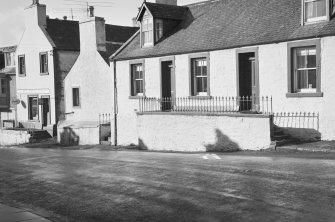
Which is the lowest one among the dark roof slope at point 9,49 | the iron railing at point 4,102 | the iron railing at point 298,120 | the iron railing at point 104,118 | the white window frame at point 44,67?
the iron railing at point 104,118

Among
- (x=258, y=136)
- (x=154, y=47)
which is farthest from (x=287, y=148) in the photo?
(x=154, y=47)

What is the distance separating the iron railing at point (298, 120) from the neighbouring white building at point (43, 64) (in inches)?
830

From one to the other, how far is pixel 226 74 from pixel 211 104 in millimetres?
1779

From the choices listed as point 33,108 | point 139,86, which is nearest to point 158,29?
point 139,86

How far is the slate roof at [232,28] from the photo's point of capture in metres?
20.5

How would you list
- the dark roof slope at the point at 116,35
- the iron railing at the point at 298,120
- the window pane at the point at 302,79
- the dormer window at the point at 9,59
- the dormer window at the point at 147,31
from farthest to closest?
the dormer window at the point at 9,59
the dark roof slope at the point at 116,35
the dormer window at the point at 147,31
the window pane at the point at 302,79
the iron railing at the point at 298,120

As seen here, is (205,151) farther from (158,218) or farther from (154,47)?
(158,218)

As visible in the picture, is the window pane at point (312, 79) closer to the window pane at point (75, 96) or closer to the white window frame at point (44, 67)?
the window pane at point (75, 96)

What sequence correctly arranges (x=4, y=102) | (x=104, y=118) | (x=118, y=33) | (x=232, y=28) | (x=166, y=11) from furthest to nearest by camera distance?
(x=4, y=102) < (x=118, y=33) < (x=104, y=118) < (x=166, y=11) < (x=232, y=28)

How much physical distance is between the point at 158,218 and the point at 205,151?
42.2ft

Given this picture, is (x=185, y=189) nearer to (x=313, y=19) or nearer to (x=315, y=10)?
(x=313, y=19)

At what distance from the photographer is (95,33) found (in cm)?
3241

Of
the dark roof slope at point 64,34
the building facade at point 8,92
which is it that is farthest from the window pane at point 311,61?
the building facade at point 8,92

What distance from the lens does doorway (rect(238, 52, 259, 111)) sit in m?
22.2
